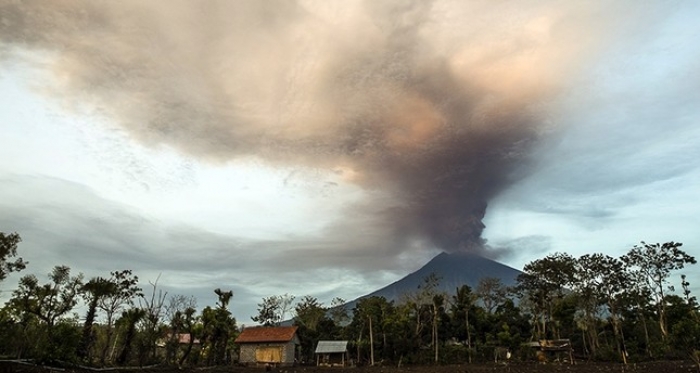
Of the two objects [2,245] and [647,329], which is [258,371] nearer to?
[2,245]

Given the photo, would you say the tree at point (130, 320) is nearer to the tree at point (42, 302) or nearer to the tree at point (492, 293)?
the tree at point (42, 302)

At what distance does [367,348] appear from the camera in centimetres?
6347

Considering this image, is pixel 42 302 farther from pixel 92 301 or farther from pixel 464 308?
pixel 464 308

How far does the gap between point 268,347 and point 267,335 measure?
1.74m

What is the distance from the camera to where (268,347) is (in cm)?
5975

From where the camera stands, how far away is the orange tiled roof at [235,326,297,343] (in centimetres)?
5984

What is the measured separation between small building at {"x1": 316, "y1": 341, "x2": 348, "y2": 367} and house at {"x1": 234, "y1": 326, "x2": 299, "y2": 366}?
12.8 ft

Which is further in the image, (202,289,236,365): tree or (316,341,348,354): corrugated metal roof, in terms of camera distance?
(316,341,348,354): corrugated metal roof

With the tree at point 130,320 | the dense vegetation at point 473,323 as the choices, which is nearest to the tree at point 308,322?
the dense vegetation at point 473,323

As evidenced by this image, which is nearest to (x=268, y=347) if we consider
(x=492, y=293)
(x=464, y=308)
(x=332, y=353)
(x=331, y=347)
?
(x=331, y=347)

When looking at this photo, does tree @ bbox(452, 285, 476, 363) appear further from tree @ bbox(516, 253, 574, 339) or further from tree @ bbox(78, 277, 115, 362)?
tree @ bbox(78, 277, 115, 362)

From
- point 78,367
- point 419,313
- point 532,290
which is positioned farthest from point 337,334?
point 78,367

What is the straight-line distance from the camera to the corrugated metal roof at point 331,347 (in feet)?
198

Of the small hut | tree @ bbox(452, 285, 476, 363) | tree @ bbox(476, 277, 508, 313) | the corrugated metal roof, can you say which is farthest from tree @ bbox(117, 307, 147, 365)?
tree @ bbox(476, 277, 508, 313)
